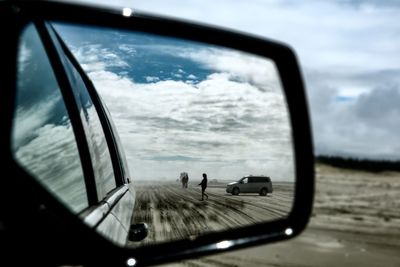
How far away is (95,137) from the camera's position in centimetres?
286

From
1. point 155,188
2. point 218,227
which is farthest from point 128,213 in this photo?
point 218,227

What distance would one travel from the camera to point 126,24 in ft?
5.43

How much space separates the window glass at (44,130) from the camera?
1502mm

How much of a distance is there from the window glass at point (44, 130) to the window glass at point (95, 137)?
0.21 metres

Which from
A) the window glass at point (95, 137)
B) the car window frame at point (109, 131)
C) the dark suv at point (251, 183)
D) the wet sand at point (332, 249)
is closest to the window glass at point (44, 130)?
the window glass at point (95, 137)

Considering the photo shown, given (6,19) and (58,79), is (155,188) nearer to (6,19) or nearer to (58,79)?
(58,79)

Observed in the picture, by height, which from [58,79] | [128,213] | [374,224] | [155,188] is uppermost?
[58,79]

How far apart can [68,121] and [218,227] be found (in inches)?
31.5

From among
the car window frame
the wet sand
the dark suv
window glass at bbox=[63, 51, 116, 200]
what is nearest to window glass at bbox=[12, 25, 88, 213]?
window glass at bbox=[63, 51, 116, 200]

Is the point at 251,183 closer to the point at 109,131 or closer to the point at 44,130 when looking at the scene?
the point at 109,131

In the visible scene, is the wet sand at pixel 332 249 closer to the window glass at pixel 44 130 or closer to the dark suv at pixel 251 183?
the dark suv at pixel 251 183

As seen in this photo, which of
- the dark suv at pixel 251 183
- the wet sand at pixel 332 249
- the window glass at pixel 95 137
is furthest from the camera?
the wet sand at pixel 332 249

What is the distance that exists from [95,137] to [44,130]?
0.92m

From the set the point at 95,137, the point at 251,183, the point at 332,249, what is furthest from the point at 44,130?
the point at 332,249
